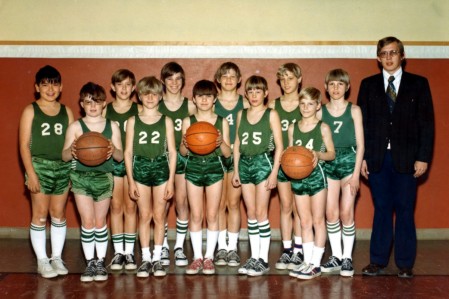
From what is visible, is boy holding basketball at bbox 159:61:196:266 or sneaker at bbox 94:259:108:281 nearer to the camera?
sneaker at bbox 94:259:108:281

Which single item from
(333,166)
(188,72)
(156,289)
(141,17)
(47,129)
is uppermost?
(141,17)

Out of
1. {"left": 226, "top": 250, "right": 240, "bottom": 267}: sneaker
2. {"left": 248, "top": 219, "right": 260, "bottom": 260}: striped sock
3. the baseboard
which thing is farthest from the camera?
the baseboard

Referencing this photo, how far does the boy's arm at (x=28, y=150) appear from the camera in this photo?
548cm

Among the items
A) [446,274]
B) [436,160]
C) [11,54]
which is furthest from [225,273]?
[11,54]

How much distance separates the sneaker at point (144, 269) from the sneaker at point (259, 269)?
2.91ft

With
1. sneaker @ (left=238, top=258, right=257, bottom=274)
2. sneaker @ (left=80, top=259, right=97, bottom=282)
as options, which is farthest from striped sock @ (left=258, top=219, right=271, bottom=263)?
sneaker @ (left=80, top=259, right=97, bottom=282)

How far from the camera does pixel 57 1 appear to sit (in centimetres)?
702

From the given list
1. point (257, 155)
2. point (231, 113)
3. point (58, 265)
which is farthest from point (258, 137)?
point (58, 265)

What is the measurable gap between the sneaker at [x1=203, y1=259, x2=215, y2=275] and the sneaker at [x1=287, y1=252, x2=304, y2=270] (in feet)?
2.28

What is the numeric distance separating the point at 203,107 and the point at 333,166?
1.25 m

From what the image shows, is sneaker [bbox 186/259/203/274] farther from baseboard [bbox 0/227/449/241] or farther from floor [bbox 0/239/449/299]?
baseboard [bbox 0/227/449/241]

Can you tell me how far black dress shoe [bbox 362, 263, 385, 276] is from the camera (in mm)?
5641

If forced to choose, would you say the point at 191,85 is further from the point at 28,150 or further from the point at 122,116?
the point at 28,150

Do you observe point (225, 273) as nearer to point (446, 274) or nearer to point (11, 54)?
point (446, 274)
